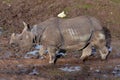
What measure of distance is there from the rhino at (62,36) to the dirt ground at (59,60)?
0.47 meters

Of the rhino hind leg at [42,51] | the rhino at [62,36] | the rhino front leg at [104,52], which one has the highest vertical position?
the rhino at [62,36]

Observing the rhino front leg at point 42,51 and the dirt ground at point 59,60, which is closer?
the dirt ground at point 59,60

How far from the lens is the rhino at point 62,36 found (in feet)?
43.8

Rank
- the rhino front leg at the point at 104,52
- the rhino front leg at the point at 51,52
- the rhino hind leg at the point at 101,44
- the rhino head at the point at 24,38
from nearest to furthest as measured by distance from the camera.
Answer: the rhino head at the point at 24,38 < the rhino front leg at the point at 51,52 < the rhino hind leg at the point at 101,44 < the rhino front leg at the point at 104,52

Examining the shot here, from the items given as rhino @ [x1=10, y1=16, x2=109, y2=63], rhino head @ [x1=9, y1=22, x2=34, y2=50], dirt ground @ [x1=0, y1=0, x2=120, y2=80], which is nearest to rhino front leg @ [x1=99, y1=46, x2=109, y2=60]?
rhino @ [x1=10, y1=16, x2=109, y2=63]

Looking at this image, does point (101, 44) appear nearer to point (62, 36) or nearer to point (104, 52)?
point (104, 52)

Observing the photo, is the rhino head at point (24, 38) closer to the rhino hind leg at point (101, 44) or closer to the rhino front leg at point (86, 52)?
the rhino front leg at point (86, 52)

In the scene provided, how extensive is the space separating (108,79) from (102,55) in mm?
1887

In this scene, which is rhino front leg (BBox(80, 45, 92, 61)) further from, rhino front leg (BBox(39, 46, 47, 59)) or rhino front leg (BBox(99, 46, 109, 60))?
rhino front leg (BBox(39, 46, 47, 59))

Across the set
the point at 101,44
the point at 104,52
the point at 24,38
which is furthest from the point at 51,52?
the point at 104,52

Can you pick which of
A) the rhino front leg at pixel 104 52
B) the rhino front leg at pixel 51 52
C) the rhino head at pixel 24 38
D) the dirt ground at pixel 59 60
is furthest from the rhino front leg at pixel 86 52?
the rhino head at pixel 24 38

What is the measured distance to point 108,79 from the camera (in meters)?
12.6

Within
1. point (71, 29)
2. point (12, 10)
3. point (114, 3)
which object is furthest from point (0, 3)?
point (71, 29)

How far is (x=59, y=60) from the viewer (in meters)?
14.2
